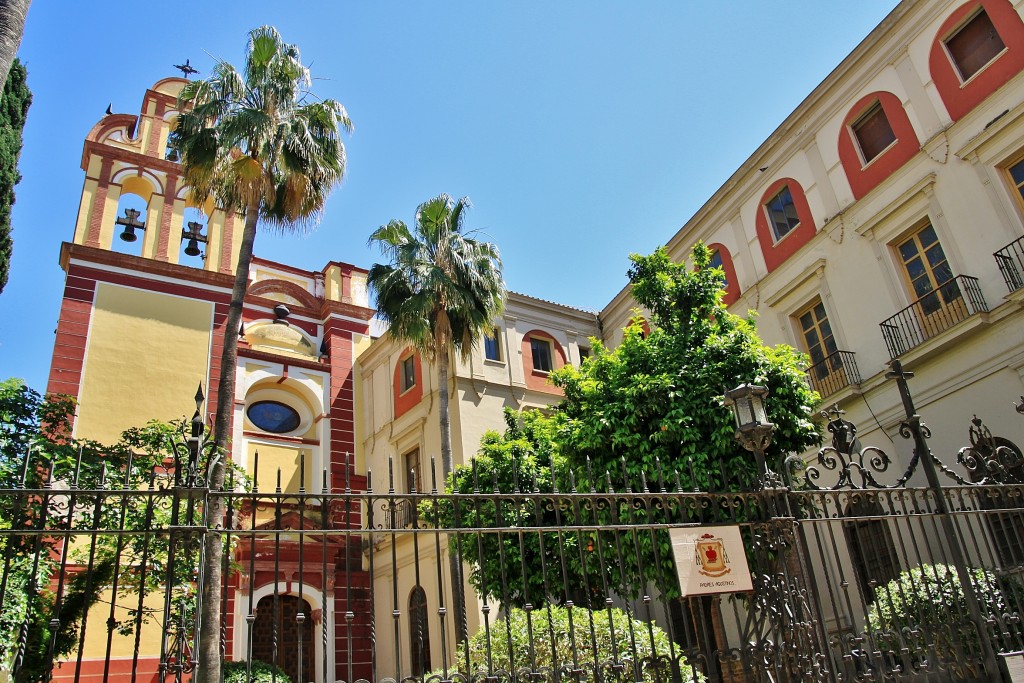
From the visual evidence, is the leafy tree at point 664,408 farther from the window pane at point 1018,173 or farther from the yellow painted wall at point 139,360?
the yellow painted wall at point 139,360

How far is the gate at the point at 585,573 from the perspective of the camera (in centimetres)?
494

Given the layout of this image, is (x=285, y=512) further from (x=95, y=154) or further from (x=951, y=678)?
(x=951, y=678)

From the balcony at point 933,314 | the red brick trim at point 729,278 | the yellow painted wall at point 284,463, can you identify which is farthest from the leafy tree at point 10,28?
the yellow painted wall at point 284,463

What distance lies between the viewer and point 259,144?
1416 cm

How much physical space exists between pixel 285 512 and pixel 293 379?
534 centimetres

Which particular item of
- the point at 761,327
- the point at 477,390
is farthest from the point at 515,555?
the point at 761,327

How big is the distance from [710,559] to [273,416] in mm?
20115

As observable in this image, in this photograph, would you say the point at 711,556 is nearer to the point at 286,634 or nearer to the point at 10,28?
the point at 10,28

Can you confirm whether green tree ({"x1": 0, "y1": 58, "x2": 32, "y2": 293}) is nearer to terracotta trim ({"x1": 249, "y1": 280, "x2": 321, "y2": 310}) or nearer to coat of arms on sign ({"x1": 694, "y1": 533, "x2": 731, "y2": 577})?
terracotta trim ({"x1": 249, "y1": 280, "x2": 321, "y2": 310})

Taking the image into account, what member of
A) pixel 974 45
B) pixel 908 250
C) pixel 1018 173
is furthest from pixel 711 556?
pixel 974 45

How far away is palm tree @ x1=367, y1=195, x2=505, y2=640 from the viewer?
1812cm

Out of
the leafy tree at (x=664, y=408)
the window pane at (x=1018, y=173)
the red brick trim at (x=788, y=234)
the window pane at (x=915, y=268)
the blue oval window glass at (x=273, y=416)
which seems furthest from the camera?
the blue oval window glass at (x=273, y=416)

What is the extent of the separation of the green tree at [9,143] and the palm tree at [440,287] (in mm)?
7696

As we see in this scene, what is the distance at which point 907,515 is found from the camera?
7008 mm
